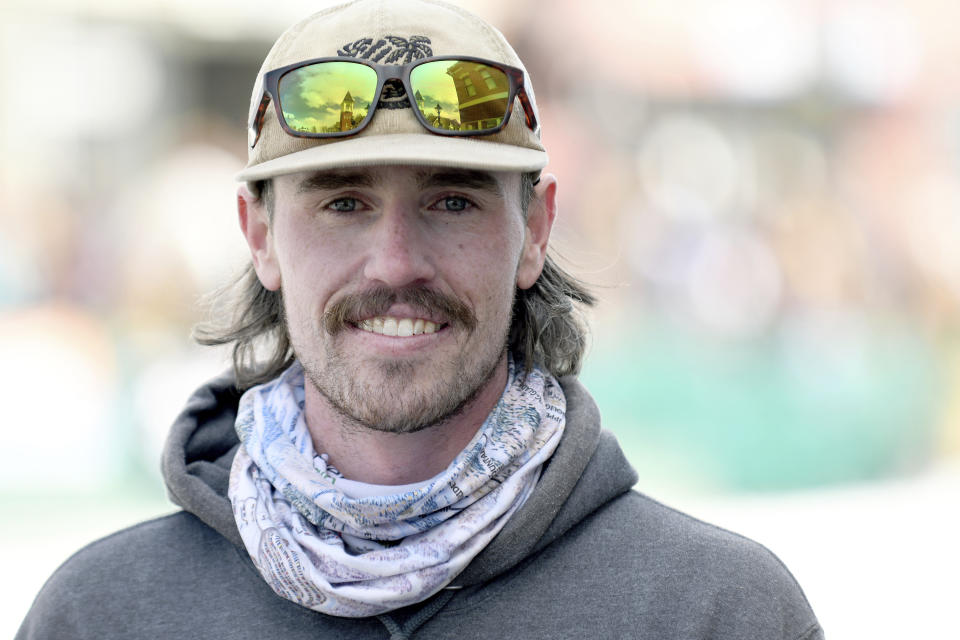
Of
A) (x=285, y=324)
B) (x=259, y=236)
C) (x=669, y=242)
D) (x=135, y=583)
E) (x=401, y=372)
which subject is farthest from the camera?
(x=669, y=242)

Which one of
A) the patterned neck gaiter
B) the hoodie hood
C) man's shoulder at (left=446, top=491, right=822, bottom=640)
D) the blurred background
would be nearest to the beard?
the patterned neck gaiter

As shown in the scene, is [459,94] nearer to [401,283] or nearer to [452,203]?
[452,203]

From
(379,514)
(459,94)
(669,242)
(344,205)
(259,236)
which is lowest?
(669,242)

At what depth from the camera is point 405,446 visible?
86.4 inches

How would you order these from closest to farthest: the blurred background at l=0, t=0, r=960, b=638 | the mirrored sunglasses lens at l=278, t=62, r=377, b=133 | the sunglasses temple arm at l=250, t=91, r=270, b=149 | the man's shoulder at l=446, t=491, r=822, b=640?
the man's shoulder at l=446, t=491, r=822, b=640 < the mirrored sunglasses lens at l=278, t=62, r=377, b=133 < the sunglasses temple arm at l=250, t=91, r=270, b=149 < the blurred background at l=0, t=0, r=960, b=638

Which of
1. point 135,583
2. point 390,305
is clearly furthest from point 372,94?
point 135,583

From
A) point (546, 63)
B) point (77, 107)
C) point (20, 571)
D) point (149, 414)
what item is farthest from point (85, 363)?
point (546, 63)

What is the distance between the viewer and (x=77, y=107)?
33.6 feet

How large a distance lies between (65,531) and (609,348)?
16.1ft

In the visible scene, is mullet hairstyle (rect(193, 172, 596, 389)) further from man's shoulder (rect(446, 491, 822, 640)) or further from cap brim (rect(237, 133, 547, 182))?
man's shoulder (rect(446, 491, 822, 640))

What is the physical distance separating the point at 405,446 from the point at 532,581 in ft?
1.24

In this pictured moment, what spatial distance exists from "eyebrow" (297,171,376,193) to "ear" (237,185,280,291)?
0.82ft

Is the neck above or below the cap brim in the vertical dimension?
below

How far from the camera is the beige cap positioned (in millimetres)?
2006
